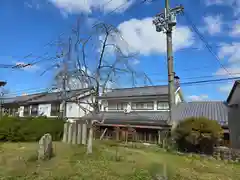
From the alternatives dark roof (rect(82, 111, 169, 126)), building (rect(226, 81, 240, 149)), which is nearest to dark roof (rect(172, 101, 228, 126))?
dark roof (rect(82, 111, 169, 126))

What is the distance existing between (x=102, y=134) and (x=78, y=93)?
996 centimetres

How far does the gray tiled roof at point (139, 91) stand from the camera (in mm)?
26220

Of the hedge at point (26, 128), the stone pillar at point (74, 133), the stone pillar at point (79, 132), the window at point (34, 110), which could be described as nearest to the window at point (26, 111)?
the window at point (34, 110)

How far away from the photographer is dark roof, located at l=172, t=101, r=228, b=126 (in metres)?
19.6

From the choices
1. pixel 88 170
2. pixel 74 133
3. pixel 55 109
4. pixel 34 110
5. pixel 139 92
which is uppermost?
pixel 139 92

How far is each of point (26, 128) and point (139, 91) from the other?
1718cm

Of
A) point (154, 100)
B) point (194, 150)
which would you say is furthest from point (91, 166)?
point (154, 100)

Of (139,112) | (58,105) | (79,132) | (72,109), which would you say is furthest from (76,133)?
(58,105)

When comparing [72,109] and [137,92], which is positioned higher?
[137,92]

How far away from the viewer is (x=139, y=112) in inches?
991

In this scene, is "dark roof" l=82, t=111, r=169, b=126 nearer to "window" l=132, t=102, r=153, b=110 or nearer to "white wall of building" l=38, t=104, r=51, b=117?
"window" l=132, t=102, r=153, b=110

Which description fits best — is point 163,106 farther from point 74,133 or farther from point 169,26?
point 74,133

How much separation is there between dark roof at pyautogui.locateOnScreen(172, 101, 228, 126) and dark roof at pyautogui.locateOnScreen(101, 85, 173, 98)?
10.6 feet

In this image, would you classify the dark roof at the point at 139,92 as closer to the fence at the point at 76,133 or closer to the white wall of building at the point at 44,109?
the white wall of building at the point at 44,109
